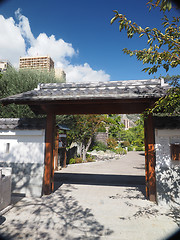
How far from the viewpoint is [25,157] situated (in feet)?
18.6

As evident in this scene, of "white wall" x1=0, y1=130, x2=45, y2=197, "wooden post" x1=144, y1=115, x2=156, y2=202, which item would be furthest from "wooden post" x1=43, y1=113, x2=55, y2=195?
"wooden post" x1=144, y1=115, x2=156, y2=202

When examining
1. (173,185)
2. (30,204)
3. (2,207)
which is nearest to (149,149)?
(173,185)

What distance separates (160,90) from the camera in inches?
182

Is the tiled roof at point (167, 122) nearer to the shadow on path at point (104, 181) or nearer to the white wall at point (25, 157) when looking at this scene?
the shadow on path at point (104, 181)

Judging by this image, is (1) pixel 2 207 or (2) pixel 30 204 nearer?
(1) pixel 2 207

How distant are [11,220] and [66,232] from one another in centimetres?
140

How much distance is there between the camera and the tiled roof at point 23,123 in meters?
5.70

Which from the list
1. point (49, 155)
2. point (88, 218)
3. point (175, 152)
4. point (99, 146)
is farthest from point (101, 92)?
point (99, 146)

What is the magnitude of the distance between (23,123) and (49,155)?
1.49 m

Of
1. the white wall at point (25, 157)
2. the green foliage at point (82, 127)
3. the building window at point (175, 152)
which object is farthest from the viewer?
the green foliage at point (82, 127)

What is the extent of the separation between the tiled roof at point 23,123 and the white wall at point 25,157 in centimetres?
15

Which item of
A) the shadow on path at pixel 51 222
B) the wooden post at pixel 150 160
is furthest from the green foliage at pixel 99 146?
the shadow on path at pixel 51 222

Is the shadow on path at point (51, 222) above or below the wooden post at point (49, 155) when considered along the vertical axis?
below

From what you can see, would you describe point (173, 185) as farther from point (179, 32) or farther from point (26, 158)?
point (26, 158)
